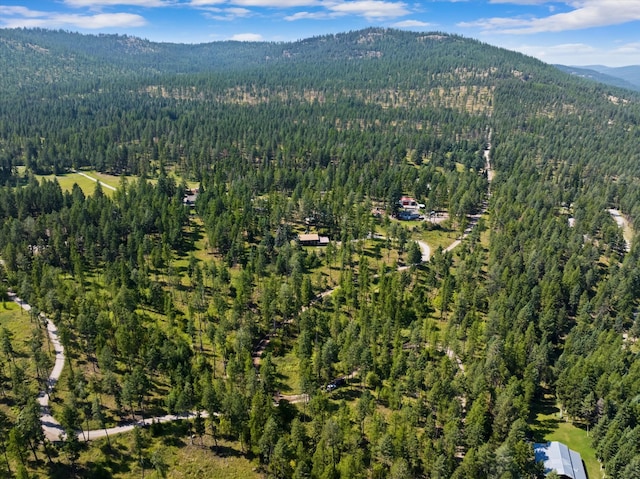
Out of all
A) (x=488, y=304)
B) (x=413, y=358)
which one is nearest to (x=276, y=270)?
(x=413, y=358)

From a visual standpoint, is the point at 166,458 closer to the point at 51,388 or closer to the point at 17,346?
the point at 51,388

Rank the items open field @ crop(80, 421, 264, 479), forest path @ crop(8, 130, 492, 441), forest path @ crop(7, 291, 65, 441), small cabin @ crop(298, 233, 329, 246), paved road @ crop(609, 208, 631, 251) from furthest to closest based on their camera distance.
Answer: paved road @ crop(609, 208, 631, 251), small cabin @ crop(298, 233, 329, 246), forest path @ crop(8, 130, 492, 441), forest path @ crop(7, 291, 65, 441), open field @ crop(80, 421, 264, 479)

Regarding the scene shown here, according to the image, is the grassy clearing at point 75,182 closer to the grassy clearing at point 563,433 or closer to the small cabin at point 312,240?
the small cabin at point 312,240

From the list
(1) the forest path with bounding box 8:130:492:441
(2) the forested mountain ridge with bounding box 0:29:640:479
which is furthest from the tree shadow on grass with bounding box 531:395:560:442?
(1) the forest path with bounding box 8:130:492:441

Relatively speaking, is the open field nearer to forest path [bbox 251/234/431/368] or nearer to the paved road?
forest path [bbox 251/234/431/368]

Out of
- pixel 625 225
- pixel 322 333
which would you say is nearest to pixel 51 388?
pixel 322 333

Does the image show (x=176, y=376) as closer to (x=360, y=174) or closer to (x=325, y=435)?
(x=325, y=435)
